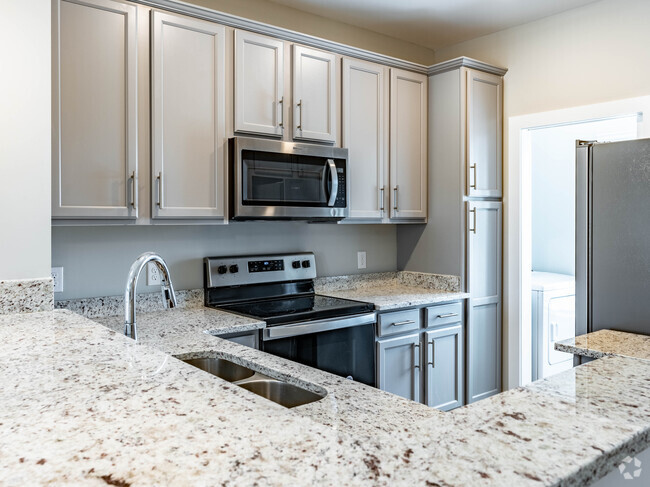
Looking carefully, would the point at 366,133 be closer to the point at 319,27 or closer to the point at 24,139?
the point at 319,27

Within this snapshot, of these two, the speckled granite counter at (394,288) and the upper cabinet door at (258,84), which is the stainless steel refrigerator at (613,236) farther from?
the upper cabinet door at (258,84)

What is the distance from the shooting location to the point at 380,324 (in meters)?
2.95

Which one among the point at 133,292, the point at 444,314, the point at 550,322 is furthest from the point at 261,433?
the point at 550,322

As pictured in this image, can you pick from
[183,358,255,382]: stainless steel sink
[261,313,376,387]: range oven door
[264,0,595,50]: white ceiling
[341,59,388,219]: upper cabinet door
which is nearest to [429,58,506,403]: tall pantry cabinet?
[264,0,595,50]: white ceiling

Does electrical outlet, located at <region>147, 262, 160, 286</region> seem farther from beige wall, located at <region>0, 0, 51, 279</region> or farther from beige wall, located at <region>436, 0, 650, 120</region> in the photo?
beige wall, located at <region>436, 0, 650, 120</region>

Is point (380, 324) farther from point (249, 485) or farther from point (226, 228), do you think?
point (249, 485)

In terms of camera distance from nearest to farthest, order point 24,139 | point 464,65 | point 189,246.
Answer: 1. point 24,139
2. point 189,246
3. point 464,65

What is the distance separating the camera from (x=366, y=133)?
326cm

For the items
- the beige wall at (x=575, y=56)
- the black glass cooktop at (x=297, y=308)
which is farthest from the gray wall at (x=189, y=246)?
the beige wall at (x=575, y=56)

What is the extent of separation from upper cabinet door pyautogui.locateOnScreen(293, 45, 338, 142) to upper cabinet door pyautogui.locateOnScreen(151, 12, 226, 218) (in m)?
0.45

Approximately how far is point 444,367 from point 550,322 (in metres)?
0.93

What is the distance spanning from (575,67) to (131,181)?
2.66 m

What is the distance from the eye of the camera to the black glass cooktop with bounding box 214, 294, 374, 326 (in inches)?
100

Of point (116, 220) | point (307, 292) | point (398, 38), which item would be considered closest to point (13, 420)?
point (116, 220)
